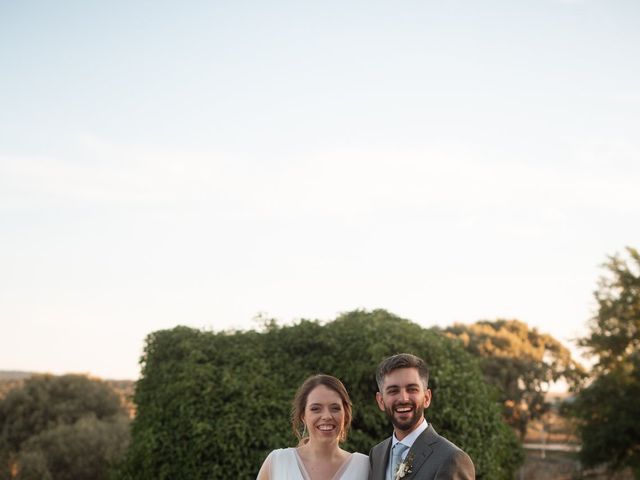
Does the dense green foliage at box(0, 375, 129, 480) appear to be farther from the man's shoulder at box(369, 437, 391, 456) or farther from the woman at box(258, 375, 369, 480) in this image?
the man's shoulder at box(369, 437, 391, 456)

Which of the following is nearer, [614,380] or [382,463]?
[382,463]

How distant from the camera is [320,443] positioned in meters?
5.18

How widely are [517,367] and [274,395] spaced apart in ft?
92.1

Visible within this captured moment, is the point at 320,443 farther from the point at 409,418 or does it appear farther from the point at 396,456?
the point at 409,418

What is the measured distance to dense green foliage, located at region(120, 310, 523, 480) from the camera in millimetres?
9406

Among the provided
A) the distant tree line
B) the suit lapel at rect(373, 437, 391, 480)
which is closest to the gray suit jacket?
the suit lapel at rect(373, 437, 391, 480)

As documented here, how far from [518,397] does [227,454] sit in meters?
29.0

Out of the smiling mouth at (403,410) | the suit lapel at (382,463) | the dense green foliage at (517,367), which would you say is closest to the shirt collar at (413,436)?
the smiling mouth at (403,410)

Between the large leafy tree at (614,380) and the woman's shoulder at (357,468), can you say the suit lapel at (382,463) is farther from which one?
the large leafy tree at (614,380)

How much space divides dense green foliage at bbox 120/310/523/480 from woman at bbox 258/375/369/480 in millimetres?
4071

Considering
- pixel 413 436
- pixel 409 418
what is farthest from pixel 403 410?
pixel 413 436

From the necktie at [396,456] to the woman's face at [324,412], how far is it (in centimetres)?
53

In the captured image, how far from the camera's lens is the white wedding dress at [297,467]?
5168 millimetres

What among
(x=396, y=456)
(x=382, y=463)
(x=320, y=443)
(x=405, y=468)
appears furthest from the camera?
(x=320, y=443)
